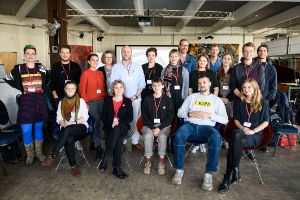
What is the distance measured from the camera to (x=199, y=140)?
2910mm

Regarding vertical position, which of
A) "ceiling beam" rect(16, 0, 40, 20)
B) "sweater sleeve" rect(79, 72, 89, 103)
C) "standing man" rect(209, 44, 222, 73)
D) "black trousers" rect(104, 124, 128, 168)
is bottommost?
"black trousers" rect(104, 124, 128, 168)

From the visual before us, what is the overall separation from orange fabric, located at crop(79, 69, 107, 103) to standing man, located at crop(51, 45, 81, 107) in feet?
0.60

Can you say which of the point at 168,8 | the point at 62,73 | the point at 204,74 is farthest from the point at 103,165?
the point at 168,8

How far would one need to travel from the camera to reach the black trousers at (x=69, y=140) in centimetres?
287

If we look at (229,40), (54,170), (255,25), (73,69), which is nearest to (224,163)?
(54,170)

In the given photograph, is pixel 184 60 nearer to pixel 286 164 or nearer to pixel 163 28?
pixel 286 164

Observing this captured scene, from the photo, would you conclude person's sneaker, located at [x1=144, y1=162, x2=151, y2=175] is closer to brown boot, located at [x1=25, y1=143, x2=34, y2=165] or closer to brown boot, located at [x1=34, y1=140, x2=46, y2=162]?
brown boot, located at [x1=34, y1=140, x2=46, y2=162]

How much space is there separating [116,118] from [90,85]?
63 centimetres

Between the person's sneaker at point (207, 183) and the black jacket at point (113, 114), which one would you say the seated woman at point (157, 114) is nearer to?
the black jacket at point (113, 114)

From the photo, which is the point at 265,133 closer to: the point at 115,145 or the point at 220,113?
the point at 220,113

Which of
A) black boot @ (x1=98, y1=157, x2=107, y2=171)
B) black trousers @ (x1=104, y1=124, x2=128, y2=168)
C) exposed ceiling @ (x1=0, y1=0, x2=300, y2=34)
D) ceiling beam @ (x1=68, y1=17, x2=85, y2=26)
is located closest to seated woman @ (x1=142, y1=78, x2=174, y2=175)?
black trousers @ (x1=104, y1=124, x2=128, y2=168)

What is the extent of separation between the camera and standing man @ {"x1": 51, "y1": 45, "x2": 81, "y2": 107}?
11.4ft

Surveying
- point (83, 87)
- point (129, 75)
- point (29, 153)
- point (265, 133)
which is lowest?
point (29, 153)

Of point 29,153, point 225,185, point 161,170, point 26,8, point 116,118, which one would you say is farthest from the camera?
point 26,8
